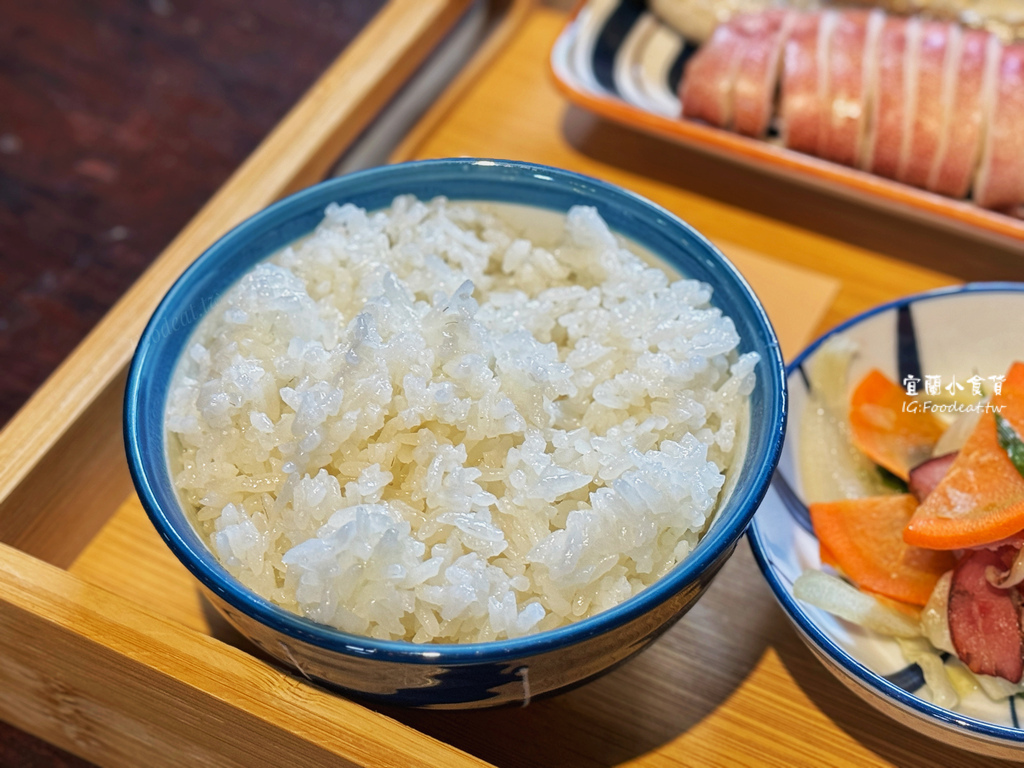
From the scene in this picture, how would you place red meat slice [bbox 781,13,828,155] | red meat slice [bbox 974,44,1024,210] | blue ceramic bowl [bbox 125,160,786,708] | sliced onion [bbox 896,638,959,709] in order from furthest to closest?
red meat slice [bbox 781,13,828,155] → red meat slice [bbox 974,44,1024,210] → sliced onion [bbox 896,638,959,709] → blue ceramic bowl [bbox 125,160,786,708]

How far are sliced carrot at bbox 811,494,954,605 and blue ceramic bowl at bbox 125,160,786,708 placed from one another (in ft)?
0.93

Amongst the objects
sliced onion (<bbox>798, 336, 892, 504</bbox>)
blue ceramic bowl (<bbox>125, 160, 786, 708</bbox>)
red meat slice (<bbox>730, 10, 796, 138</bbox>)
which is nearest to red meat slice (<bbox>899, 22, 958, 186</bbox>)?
red meat slice (<bbox>730, 10, 796, 138</bbox>)

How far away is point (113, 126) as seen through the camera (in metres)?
2.35

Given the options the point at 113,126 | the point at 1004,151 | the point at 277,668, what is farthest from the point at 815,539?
the point at 113,126

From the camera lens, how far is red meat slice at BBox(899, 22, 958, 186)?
1.86 meters

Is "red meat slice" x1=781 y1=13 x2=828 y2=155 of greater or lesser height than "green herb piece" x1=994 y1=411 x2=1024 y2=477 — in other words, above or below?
above

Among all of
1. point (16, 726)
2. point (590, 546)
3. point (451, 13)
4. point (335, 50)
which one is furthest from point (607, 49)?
point (16, 726)

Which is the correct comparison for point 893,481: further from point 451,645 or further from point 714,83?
point 714,83

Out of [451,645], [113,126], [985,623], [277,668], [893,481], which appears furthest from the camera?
[113,126]

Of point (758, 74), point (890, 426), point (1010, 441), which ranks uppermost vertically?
point (758, 74)

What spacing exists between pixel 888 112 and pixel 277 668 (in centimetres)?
157

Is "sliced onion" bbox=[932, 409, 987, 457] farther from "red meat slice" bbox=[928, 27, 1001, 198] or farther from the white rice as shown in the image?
"red meat slice" bbox=[928, 27, 1001, 198]

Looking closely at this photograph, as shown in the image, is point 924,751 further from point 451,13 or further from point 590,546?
point 451,13

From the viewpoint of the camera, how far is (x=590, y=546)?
0.94 m
